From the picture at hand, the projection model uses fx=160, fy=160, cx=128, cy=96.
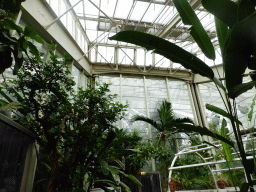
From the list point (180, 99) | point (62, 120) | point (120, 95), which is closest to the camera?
point (62, 120)

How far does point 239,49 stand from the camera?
914 millimetres

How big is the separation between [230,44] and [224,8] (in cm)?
25

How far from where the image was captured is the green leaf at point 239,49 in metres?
0.85

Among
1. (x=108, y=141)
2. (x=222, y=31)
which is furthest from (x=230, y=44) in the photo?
(x=108, y=141)

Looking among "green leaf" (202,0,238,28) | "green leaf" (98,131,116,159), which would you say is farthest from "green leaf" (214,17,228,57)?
"green leaf" (98,131,116,159)

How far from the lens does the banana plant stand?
885 mm

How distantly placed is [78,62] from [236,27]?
6329 millimetres

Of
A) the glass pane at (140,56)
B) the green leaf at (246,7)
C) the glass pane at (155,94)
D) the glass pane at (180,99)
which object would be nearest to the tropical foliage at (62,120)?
the green leaf at (246,7)

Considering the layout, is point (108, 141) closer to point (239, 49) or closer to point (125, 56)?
point (239, 49)

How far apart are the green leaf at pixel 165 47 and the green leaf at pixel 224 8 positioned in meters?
0.28

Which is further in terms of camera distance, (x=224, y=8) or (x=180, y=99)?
(x=180, y=99)

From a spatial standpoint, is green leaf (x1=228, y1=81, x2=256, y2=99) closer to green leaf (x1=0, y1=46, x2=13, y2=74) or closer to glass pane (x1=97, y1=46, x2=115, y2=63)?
green leaf (x1=0, y1=46, x2=13, y2=74)

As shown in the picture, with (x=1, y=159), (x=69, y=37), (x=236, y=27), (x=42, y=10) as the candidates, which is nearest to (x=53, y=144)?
(x=1, y=159)

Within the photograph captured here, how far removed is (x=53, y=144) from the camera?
2.72 meters
